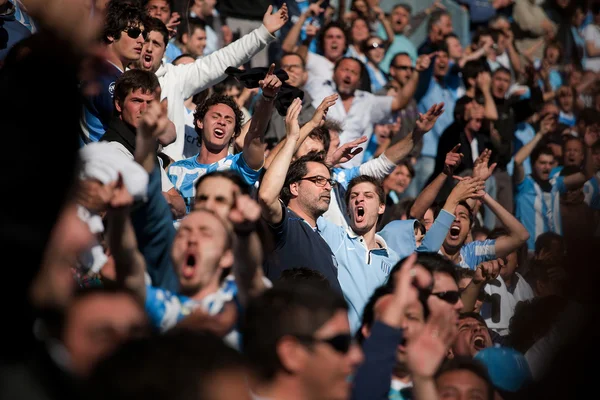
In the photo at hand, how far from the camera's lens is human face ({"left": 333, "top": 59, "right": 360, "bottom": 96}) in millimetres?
8648

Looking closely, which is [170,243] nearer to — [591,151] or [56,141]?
[56,141]

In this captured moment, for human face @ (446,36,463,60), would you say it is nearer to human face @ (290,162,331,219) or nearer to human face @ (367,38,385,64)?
human face @ (367,38,385,64)

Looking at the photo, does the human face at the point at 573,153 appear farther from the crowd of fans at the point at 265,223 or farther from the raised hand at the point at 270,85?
the raised hand at the point at 270,85

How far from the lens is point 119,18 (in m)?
6.13

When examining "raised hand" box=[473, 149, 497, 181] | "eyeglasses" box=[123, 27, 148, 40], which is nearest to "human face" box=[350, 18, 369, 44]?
"raised hand" box=[473, 149, 497, 181]

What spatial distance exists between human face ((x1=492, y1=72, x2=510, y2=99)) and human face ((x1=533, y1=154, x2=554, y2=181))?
1013mm

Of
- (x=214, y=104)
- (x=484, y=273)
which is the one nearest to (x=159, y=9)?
(x=214, y=104)

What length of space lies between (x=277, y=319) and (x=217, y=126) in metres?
2.97

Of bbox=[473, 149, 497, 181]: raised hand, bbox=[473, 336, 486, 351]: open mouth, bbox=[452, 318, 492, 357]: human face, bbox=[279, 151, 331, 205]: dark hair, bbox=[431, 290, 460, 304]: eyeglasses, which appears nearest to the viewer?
bbox=[431, 290, 460, 304]: eyeglasses

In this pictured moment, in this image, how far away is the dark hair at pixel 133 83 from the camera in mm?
5102

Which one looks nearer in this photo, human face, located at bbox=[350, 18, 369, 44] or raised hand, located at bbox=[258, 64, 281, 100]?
raised hand, located at bbox=[258, 64, 281, 100]

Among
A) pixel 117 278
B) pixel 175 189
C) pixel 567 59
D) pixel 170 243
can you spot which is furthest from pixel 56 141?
pixel 567 59

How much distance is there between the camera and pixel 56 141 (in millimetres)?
2736

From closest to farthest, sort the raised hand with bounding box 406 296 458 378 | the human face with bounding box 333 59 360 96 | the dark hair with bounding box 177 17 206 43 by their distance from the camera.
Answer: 1. the raised hand with bounding box 406 296 458 378
2. the dark hair with bounding box 177 17 206 43
3. the human face with bounding box 333 59 360 96
